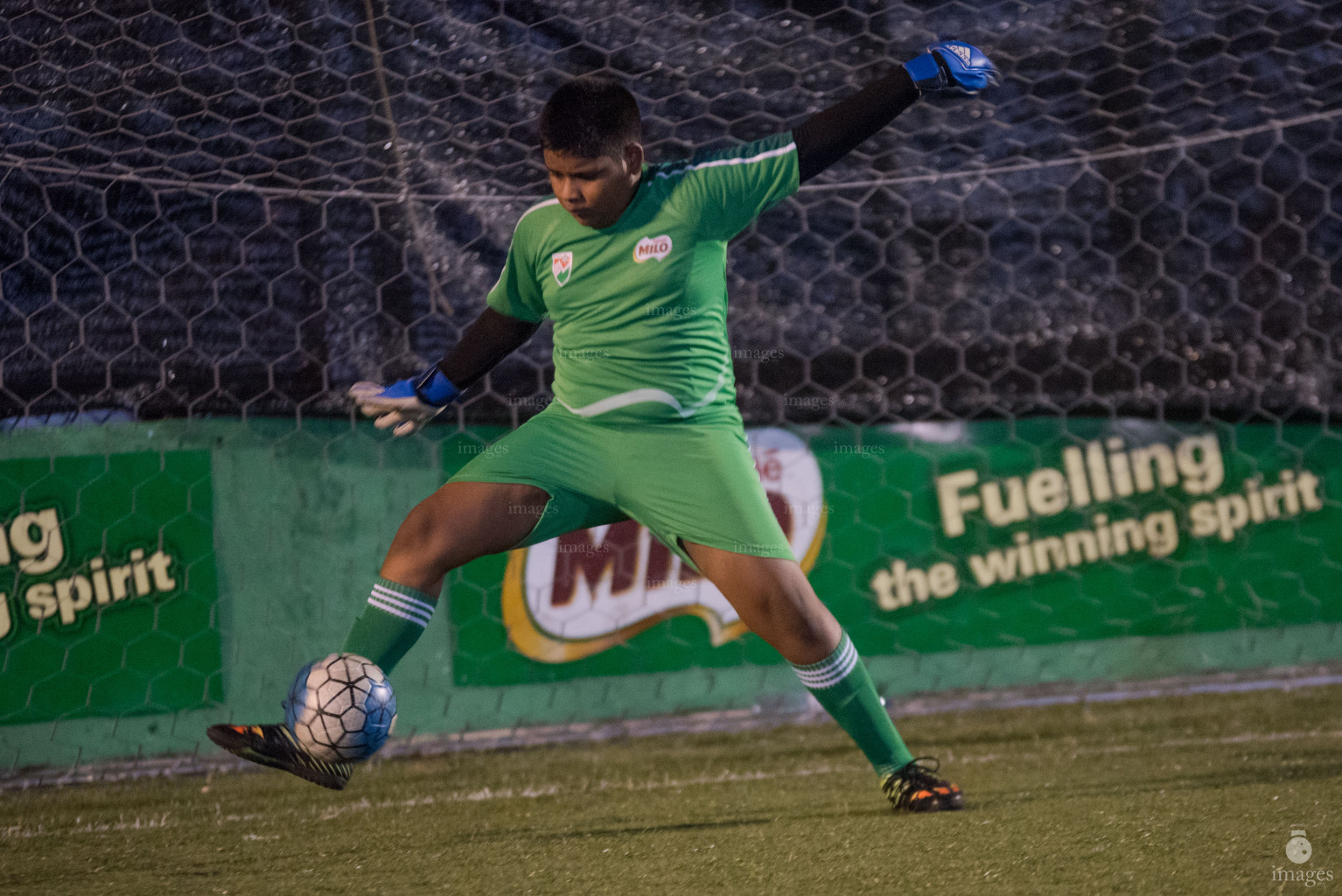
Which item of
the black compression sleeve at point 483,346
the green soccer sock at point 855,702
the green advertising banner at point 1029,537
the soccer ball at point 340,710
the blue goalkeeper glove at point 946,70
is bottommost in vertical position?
the green advertising banner at point 1029,537

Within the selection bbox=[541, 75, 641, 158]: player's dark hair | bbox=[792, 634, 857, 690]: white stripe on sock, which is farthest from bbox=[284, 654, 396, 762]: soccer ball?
bbox=[541, 75, 641, 158]: player's dark hair

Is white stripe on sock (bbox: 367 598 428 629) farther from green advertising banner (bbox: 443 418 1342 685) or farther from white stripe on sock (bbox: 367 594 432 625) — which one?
green advertising banner (bbox: 443 418 1342 685)

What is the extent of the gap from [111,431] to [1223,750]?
2949 millimetres

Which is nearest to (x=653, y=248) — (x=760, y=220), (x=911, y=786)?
(x=911, y=786)

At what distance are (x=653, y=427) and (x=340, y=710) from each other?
2.47 ft

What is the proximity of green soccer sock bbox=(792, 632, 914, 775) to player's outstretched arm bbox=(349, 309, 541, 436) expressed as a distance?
2.87 ft

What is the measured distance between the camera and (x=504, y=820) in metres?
2.65

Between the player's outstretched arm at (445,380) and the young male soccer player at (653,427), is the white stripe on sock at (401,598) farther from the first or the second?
the player's outstretched arm at (445,380)

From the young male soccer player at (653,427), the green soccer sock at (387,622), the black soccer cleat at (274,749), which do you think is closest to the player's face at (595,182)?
the young male soccer player at (653,427)

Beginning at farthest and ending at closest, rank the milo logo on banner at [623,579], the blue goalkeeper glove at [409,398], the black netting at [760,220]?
the milo logo on banner at [623,579] → the black netting at [760,220] → the blue goalkeeper glove at [409,398]

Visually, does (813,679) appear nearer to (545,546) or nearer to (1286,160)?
(545,546)

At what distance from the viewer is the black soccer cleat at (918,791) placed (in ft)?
7.58

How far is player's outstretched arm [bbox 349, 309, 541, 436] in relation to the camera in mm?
2477

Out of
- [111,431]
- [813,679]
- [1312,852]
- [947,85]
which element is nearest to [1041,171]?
[947,85]
